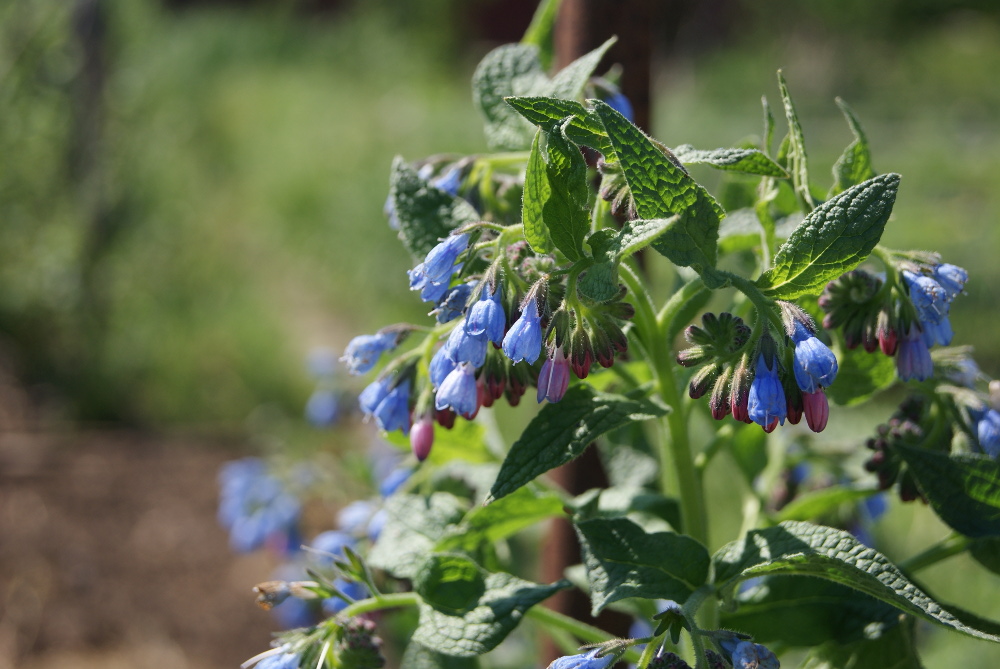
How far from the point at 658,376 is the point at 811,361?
0.18 m

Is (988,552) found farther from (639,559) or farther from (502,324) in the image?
(502,324)

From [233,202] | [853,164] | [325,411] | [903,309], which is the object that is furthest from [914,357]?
[233,202]

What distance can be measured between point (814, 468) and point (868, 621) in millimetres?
418


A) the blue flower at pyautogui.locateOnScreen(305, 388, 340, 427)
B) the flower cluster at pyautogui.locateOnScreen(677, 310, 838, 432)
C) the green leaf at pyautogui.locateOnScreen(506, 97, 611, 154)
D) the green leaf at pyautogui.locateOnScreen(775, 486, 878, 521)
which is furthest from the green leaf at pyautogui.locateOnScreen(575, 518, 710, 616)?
the blue flower at pyautogui.locateOnScreen(305, 388, 340, 427)

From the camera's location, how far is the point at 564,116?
0.75 m

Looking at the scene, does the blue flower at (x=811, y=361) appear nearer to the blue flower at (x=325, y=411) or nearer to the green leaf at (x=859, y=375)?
the green leaf at (x=859, y=375)

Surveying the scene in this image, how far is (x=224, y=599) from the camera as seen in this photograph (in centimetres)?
354

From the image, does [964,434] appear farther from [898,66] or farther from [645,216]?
[898,66]

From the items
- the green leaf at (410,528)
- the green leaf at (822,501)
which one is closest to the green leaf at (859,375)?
the green leaf at (822,501)

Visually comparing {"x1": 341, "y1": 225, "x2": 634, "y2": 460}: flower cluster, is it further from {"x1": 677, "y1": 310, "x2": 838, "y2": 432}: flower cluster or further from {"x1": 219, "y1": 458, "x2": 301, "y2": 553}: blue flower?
{"x1": 219, "y1": 458, "x2": 301, "y2": 553}: blue flower

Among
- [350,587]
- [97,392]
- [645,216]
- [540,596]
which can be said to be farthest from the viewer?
[97,392]

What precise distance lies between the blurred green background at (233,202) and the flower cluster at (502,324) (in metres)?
1.12

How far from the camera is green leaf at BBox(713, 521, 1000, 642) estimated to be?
732mm

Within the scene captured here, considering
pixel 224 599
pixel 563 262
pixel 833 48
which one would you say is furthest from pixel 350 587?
pixel 833 48
